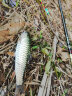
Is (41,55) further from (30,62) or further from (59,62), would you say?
(59,62)

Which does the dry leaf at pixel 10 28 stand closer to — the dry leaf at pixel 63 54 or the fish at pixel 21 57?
the fish at pixel 21 57

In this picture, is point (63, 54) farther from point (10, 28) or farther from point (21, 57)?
point (10, 28)

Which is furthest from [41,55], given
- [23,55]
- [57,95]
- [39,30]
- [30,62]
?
[57,95]

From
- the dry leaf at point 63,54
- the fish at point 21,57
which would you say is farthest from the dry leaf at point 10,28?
the dry leaf at point 63,54

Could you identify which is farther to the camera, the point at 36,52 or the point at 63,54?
the point at 63,54

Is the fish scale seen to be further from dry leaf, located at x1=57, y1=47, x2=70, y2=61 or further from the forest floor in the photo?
dry leaf, located at x1=57, y1=47, x2=70, y2=61

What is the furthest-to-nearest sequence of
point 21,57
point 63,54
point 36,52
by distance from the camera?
point 63,54 < point 36,52 < point 21,57

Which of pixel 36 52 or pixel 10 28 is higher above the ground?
pixel 10 28

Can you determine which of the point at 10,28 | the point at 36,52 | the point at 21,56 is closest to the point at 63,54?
the point at 36,52

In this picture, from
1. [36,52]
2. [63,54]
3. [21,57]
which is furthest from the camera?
[63,54]
